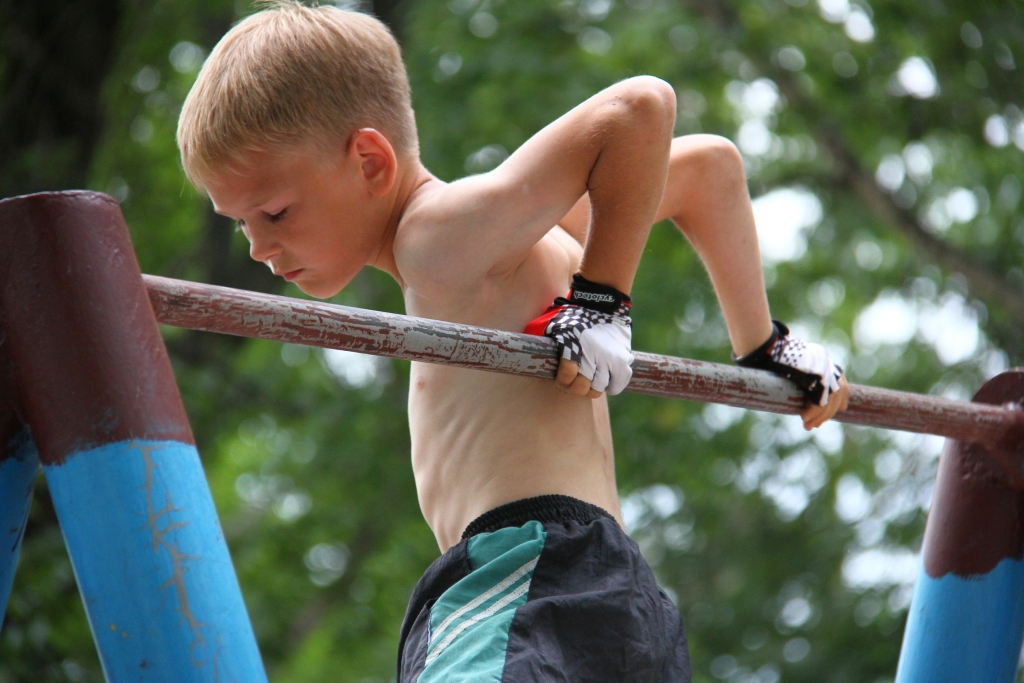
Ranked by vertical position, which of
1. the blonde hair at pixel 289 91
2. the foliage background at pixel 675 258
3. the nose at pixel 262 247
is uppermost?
the blonde hair at pixel 289 91

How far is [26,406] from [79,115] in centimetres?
372

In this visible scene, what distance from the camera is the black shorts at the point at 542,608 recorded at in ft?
3.88

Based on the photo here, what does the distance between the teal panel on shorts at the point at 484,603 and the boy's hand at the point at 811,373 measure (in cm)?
48

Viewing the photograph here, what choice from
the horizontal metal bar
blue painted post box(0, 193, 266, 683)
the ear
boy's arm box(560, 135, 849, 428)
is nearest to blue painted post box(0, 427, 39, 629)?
blue painted post box(0, 193, 266, 683)

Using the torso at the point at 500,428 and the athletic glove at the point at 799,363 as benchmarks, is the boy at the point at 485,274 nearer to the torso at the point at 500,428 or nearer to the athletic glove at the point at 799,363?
the torso at the point at 500,428

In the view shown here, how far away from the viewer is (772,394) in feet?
4.82

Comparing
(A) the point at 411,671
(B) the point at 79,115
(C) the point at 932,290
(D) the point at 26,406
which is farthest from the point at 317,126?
(C) the point at 932,290

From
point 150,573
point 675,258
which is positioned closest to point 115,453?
point 150,573

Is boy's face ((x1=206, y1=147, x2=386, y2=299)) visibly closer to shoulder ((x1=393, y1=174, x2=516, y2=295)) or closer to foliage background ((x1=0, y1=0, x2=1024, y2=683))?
shoulder ((x1=393, y1=174, x2=516, y2=295))

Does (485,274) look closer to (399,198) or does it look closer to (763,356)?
(399,198)

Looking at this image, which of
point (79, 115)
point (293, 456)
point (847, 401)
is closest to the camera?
point (847, 401)

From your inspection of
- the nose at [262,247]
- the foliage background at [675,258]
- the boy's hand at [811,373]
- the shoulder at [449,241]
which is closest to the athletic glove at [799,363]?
the boy's hand at [811,373]

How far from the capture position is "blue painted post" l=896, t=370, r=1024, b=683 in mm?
1553

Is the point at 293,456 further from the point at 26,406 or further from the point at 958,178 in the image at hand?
the point at 26,406
